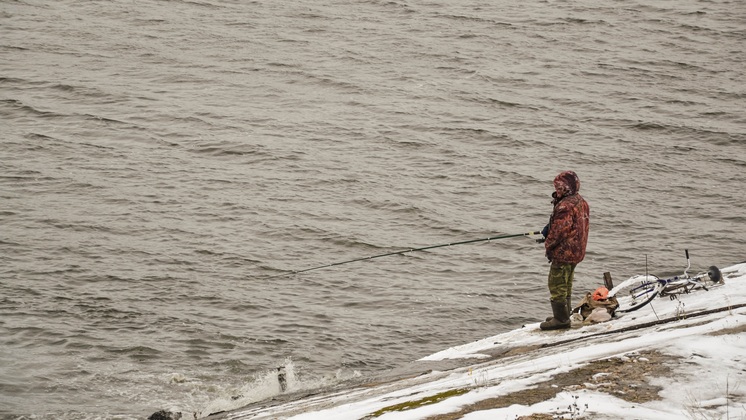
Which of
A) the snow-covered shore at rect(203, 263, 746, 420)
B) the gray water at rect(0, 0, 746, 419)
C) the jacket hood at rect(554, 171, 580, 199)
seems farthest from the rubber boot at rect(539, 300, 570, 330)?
the gray water at rect(0, 0, 746, 419)

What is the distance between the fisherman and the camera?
1059cm

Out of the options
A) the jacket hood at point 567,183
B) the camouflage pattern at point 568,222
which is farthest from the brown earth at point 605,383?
the jacket hood at point 567,183

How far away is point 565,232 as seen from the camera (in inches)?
418

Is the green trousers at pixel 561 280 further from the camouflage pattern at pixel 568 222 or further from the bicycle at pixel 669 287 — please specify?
the bicycle at pixel 669 287

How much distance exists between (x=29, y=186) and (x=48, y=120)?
422 centimetres

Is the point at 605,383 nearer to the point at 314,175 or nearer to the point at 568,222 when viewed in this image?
the point at 568,222

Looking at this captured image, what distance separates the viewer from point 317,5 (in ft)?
113

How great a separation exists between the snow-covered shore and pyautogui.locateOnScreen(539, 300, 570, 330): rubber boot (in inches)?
20.5

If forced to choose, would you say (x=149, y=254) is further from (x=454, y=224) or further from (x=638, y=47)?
(x=638, y=47)

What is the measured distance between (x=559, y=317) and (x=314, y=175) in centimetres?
1064

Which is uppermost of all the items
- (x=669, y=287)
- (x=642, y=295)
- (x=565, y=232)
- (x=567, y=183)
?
(x=567, y=183)

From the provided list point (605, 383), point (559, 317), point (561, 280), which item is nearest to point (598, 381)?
point (605, 383)

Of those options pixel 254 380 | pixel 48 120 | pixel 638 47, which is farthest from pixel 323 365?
pixel 638 47

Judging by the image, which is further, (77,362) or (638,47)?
(638,47)
